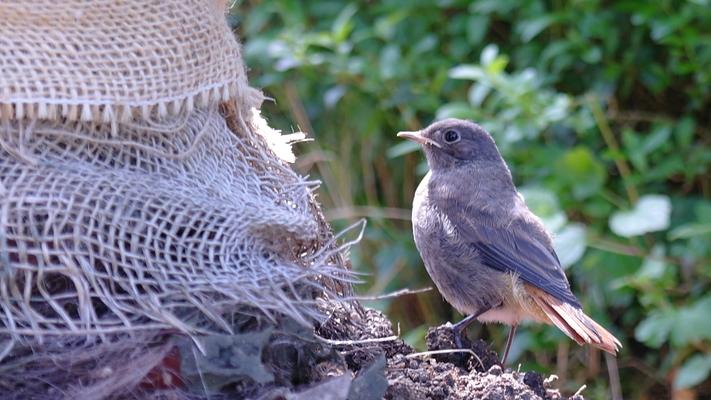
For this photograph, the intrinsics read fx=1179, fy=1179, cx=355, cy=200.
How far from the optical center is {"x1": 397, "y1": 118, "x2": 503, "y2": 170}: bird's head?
325cm

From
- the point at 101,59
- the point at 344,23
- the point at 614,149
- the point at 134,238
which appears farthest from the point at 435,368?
the point at 344,23

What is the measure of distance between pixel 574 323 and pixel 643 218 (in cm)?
121

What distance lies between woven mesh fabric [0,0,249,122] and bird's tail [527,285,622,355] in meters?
1.12

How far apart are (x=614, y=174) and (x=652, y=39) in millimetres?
557

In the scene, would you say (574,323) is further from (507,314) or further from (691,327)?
(691,327)

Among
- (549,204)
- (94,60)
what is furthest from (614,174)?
(94,60)

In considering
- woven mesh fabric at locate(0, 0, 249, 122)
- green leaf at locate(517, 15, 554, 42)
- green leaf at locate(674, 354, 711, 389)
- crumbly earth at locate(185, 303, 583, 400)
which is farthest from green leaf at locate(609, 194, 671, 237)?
woven mesh fabric at locate(0, 0, 249, 122)

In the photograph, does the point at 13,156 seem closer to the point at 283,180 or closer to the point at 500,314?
the point at 283,180

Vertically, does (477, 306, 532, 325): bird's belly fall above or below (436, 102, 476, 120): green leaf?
below

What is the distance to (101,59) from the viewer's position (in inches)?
68.8

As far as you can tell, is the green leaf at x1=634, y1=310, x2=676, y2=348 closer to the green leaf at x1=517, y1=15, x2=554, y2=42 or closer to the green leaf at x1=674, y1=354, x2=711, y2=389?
the green leaf at x1=674, y1=354, x2=711, y2=389

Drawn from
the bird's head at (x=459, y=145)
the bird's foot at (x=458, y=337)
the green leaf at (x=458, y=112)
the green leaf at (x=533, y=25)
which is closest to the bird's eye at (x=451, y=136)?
the bird's head at (x=459, y=145)

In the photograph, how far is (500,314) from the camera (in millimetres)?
2910

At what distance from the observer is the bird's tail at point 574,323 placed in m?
2.58
